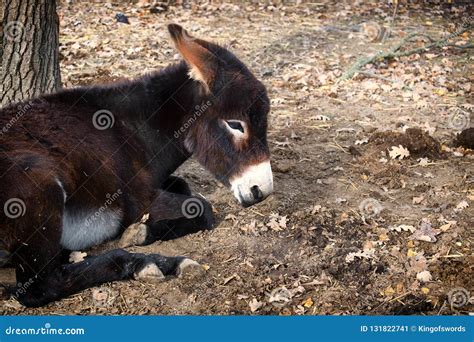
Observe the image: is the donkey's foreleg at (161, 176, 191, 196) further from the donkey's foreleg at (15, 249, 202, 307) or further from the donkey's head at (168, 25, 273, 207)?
the donkey's foreleg at (15, 249, 202, 307)

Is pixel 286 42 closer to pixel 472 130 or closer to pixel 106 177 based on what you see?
pixel 472 130

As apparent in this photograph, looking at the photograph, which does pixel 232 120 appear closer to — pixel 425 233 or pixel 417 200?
pixel 425 233

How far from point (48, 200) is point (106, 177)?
0.69 m

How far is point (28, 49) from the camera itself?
21.6ft

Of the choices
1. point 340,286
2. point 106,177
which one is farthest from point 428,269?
point 106,177

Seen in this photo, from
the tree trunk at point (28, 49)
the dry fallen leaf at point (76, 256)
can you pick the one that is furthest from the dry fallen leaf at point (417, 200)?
the tree trunk at point (28, 49)

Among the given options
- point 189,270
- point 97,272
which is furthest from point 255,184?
point 97,272

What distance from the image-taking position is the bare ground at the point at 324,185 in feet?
15.1

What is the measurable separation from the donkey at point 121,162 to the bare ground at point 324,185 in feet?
0.65

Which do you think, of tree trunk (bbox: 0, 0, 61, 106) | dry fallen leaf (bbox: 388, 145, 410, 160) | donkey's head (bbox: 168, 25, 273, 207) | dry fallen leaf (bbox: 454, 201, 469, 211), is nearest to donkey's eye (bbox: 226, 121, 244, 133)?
donkey's head (bbox: 168, 25, 273, 207)

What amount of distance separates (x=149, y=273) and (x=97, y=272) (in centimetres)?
40

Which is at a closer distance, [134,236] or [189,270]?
[189,270]

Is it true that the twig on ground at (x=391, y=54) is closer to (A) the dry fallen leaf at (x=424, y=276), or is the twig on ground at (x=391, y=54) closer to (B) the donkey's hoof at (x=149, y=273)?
(A) the dry fallen leaf at (x=424, y=276)

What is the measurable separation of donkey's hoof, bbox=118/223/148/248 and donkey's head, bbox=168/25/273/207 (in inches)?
31.8
